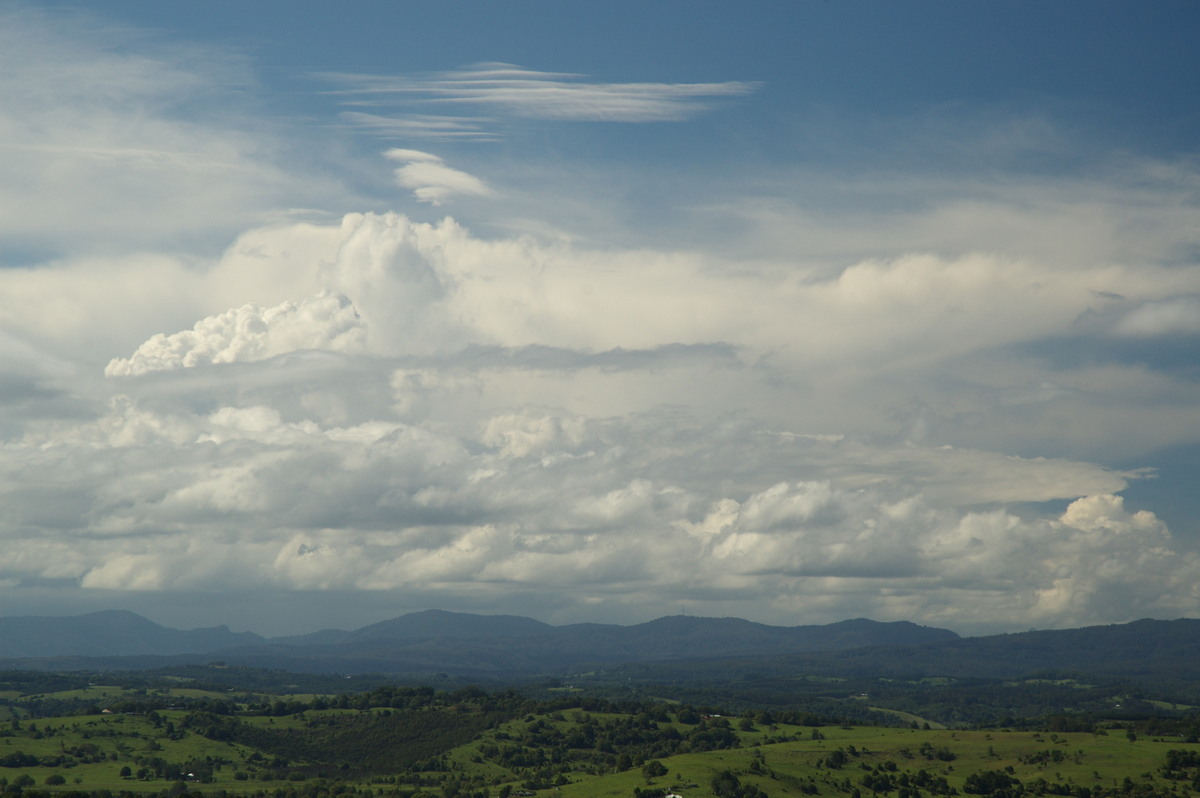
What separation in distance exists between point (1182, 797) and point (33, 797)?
199908 mm

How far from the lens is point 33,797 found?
174750mm

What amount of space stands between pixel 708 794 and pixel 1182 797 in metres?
86.7

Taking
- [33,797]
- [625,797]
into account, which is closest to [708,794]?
[625,797]

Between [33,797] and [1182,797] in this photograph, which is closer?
[33,797]

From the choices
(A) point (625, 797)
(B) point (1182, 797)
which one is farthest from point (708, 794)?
(B) point (1182, 797)

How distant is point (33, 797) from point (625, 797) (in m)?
100.0

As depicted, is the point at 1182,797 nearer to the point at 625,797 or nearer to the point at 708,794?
the point at 708,794

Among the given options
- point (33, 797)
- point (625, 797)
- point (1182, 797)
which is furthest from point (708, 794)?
point (33, 797)

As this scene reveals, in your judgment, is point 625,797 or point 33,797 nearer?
point 33,797

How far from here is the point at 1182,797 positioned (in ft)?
649

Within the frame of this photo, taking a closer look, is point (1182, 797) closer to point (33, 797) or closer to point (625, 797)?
point (625, 797)

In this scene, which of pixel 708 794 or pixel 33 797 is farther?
pixel 708 794

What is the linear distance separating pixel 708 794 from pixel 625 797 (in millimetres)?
15321

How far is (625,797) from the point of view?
200 meters
